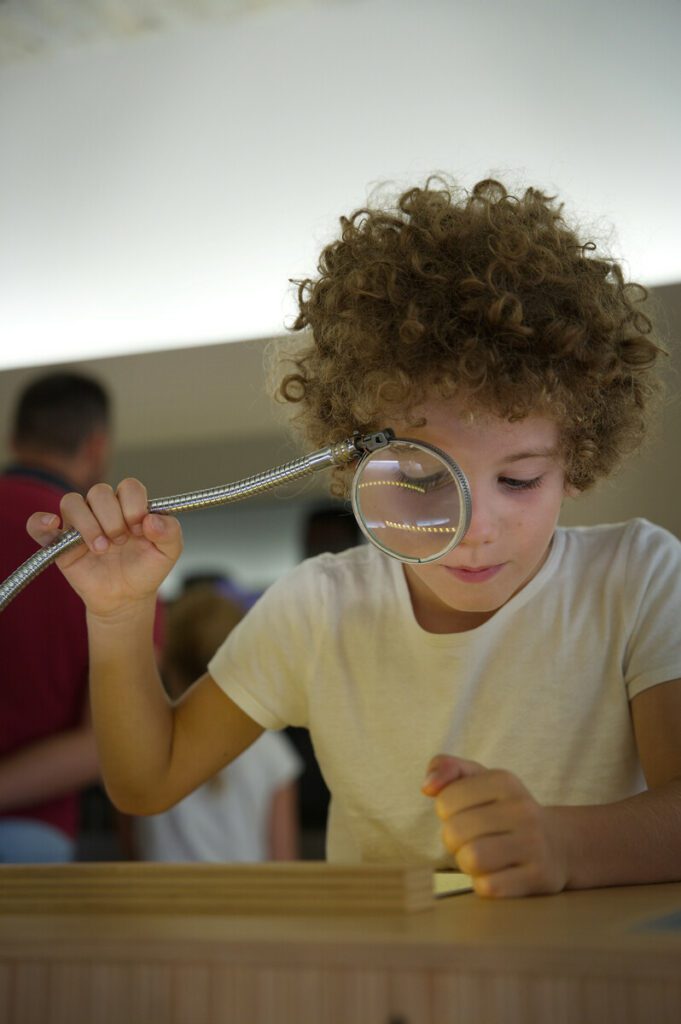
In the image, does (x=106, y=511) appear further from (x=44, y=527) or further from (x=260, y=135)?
(x=260, y=135)

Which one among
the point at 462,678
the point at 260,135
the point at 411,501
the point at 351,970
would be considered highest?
the point at 260,135

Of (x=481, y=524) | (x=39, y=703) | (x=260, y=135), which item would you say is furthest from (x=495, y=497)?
(x=260, y=135)

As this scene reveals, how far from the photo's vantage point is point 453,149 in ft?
7.10

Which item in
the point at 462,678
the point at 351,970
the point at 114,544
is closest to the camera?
the point at 351,970

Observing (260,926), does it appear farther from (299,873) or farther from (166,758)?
(166,758)

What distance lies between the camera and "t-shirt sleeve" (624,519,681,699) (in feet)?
3.15

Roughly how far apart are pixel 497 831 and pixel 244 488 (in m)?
0.26

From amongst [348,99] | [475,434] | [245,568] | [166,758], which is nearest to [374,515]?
[475,434]

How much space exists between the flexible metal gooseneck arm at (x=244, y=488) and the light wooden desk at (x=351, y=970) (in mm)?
273

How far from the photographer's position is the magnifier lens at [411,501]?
0.78m

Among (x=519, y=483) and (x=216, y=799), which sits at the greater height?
(x=519, y=483)

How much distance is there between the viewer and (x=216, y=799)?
7.89ft

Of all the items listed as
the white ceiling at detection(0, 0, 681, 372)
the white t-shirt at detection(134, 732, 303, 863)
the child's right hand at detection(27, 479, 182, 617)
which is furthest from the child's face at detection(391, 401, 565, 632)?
the white t-shirt at detection(134, 732, 303, 863)

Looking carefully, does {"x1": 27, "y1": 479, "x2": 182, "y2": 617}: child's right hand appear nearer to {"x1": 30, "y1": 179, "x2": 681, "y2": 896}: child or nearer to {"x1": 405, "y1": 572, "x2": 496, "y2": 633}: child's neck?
{"x1": 30, "y1": 179, "x2": 681, "y2": 896}: child
